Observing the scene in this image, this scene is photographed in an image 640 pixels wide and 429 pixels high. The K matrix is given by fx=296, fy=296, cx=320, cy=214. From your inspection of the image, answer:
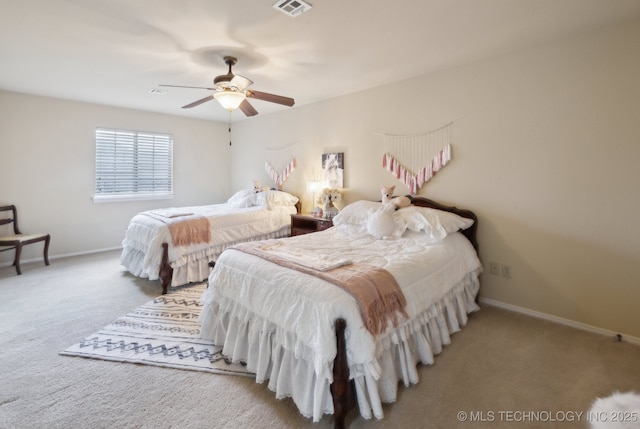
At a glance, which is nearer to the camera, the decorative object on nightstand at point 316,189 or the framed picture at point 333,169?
the framed picture at point 333,169

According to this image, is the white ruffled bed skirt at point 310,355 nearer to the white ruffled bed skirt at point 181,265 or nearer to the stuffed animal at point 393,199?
the stuffed animal at point 393,199

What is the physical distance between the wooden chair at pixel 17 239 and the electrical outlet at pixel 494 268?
5.71 meters

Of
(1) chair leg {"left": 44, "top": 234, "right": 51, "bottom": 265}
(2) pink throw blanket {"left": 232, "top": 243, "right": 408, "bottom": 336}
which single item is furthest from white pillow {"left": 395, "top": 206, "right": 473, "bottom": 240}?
(1) chair leg {"left": 44, "top": 234, "right": 51, "bottom": 265}

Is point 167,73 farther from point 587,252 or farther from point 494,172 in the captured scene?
point 587,252

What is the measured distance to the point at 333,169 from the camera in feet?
14.3

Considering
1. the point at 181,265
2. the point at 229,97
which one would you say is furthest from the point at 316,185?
the point at 181,265

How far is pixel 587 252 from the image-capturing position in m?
2.54

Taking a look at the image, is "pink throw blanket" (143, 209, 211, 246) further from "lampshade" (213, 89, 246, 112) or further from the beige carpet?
"lampshade" (213, 89, 246, 112)

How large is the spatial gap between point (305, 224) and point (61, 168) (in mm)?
3883

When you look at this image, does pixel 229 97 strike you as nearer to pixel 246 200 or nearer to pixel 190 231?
pixel 190 231

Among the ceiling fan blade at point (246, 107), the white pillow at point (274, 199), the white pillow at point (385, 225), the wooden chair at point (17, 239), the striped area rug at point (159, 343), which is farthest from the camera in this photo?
the white pillow at point (274, 199)

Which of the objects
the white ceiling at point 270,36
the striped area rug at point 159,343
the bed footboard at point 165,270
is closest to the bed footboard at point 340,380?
the striped area rug at point 159,343

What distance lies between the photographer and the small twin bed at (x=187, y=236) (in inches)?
133

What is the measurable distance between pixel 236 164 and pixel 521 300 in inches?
215
